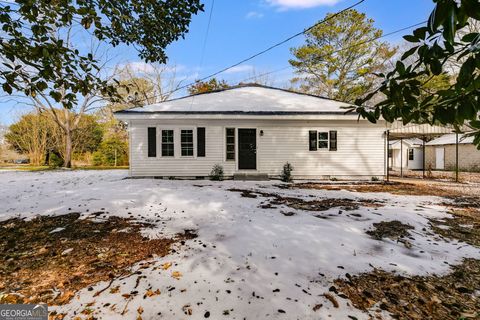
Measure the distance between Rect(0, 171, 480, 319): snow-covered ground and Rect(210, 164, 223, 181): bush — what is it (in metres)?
4.82

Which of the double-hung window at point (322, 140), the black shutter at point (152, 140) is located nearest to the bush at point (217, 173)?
the black shutter at point (152, 140)

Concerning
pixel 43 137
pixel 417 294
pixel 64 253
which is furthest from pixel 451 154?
pixel 43 137

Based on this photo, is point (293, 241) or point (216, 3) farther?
point (216, 3)

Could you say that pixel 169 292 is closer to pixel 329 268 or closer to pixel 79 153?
pixel 329 268

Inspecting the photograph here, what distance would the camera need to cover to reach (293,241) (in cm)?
364

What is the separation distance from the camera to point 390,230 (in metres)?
4.27

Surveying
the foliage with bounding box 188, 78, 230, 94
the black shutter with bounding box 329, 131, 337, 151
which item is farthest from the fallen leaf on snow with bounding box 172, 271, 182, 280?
the foliage with bounding box 188, 78, 230, 94

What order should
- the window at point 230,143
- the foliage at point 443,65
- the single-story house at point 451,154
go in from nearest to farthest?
the foliage at point 443,65 → the window at point 230,143 → the single-story house at point 451,154

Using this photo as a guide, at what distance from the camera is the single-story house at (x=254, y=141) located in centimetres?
1085

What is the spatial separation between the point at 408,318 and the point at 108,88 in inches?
156

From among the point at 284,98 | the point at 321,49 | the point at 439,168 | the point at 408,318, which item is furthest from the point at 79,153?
the point at 439,168

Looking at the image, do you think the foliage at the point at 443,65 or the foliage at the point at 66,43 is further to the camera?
the foliage at the point at 66,43

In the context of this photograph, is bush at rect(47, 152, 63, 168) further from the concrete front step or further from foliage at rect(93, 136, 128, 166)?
the concrete front step

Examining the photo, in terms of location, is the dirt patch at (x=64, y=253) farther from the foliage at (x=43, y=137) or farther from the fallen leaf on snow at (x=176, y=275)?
the foliage at (x=43, y=137)
